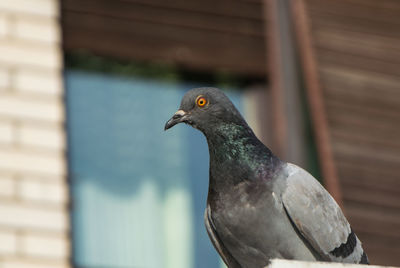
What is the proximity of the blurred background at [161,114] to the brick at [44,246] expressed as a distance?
1 centimetres

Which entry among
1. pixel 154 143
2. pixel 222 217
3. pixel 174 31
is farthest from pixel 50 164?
pixel 222 217

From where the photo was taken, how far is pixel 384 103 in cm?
1203

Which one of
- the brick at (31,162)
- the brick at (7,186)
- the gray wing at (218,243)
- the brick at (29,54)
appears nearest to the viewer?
the gray wing at (218,243)

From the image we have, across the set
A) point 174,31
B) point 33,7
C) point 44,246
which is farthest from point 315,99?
point 44,246

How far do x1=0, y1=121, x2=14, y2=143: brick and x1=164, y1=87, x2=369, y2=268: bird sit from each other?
3.43 m

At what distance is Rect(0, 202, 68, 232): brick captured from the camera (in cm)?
984

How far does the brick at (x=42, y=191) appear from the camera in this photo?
10.0 meters

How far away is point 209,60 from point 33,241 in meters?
2.81

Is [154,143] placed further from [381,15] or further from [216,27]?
[381,15]

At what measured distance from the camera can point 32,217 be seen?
9.96m

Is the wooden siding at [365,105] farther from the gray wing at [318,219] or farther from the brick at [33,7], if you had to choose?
the gray wing at [318,219]

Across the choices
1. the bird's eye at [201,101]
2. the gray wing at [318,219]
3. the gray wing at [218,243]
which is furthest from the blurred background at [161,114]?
the gray wing at [318,219]

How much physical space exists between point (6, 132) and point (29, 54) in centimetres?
88

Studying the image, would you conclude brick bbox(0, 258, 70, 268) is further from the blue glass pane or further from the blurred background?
the blue glass pane
